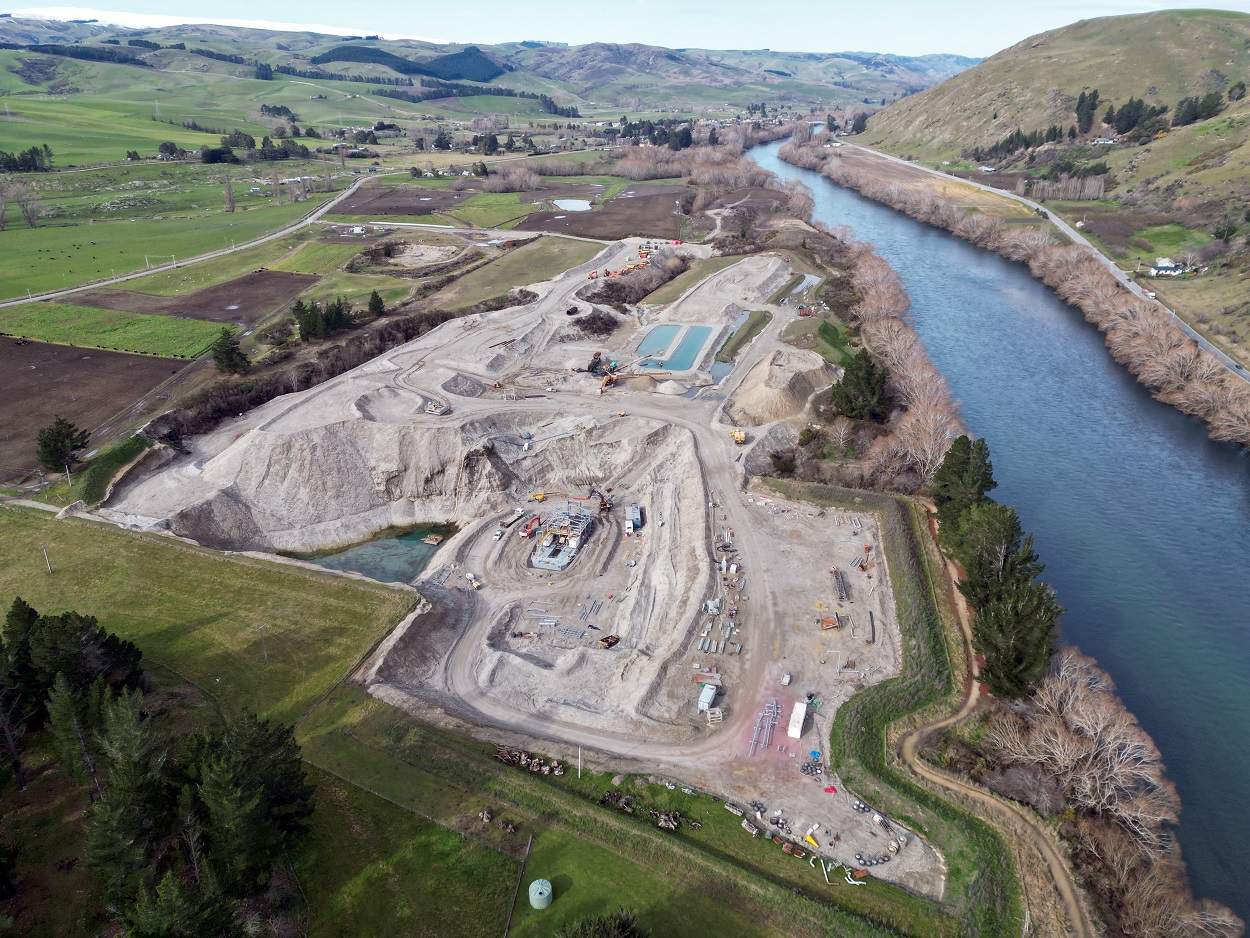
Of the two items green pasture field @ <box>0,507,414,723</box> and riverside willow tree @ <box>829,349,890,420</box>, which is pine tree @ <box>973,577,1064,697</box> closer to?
riverside willow tree @ <box>829,349,890,420</box>

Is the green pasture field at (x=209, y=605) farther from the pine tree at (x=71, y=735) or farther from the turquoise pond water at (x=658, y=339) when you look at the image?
the turquoise pond water at (x=658, y=339)

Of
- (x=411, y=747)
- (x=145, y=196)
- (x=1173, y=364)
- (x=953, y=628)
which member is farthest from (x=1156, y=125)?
(x=145, y=196)

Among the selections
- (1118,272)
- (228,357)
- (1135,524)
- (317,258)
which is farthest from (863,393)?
(317,258)

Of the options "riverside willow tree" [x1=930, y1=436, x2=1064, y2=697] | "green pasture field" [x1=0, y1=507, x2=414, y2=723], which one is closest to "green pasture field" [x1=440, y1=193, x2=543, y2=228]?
"green pasture field" [x1=0, y1=507, x2=414, y2=723]

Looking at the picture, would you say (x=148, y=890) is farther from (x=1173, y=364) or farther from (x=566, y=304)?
(x=1173, y=364)

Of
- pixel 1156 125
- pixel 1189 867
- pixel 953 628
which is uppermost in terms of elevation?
pixel 1156 125

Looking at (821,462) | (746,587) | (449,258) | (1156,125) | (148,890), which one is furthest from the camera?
(1156,125)

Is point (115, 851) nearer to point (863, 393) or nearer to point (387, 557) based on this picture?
point (387, 557)
